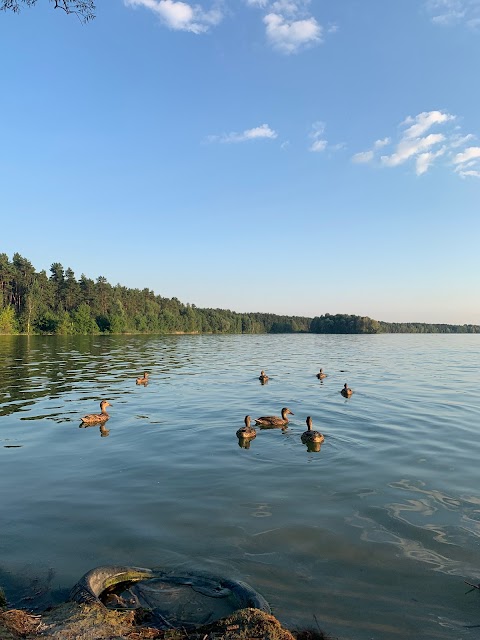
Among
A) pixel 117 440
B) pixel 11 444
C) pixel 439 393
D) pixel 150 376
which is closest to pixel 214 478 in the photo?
pixel 117 440

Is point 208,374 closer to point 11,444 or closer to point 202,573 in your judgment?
point 11,444

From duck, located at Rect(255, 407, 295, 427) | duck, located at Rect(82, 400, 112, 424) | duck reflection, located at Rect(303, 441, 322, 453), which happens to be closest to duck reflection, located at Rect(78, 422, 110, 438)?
duck, located at Rect(82, 400, 112, 424)

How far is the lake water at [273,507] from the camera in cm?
627

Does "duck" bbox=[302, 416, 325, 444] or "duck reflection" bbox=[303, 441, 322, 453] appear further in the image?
"duck" bbox=[302, 416, 325, 444]

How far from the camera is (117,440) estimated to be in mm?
15273

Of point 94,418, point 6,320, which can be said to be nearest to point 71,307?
point 6,320

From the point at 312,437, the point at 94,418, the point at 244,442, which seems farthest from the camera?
the point at 94,418

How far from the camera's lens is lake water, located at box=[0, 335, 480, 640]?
20.6 ft

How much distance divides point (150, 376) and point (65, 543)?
1043 inches

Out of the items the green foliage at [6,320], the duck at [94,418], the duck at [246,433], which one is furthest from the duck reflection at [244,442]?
the green foliage at [6,320]

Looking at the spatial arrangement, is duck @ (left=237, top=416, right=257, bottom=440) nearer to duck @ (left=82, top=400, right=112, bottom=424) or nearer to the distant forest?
duck @ (left=82, top=400, right=112, bottom=424)

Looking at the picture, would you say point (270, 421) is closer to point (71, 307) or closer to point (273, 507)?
point (273, 507)

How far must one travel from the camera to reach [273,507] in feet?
30.7

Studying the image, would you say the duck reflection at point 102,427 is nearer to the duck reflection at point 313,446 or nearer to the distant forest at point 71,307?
the duck reflection at point 313,446
